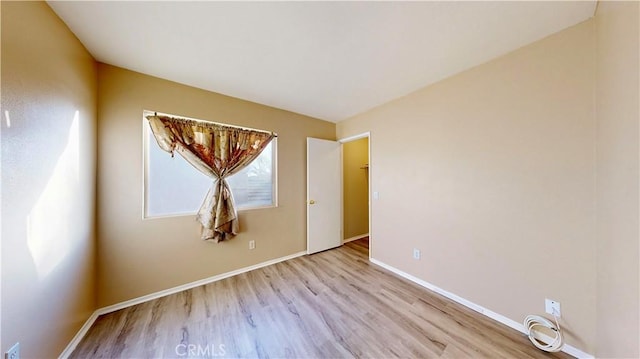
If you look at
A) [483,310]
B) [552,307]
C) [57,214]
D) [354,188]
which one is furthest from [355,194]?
[57,214]

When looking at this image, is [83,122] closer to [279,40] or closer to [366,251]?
[279,40]

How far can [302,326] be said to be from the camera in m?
1.61

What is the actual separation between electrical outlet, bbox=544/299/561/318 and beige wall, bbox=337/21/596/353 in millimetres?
28

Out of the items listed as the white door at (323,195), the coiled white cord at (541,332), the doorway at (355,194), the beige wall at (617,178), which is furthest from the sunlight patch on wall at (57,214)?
the coiled white cord at (541,332)

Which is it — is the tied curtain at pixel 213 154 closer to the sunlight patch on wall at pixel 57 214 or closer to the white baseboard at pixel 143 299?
the white baseboard at pixel 143 299

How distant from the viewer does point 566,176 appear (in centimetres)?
137

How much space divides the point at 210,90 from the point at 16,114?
1.53m

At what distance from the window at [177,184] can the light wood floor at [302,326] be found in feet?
3.13

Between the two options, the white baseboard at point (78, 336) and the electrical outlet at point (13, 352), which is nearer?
the electrical outlet at point (13, 352)

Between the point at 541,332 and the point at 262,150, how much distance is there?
3.24m

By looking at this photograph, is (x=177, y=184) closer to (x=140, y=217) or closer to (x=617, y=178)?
(x=140, y=217)

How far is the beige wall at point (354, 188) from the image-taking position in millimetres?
3736

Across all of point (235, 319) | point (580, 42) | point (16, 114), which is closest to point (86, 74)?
point (16, 114)

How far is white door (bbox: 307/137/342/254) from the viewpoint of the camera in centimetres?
313
